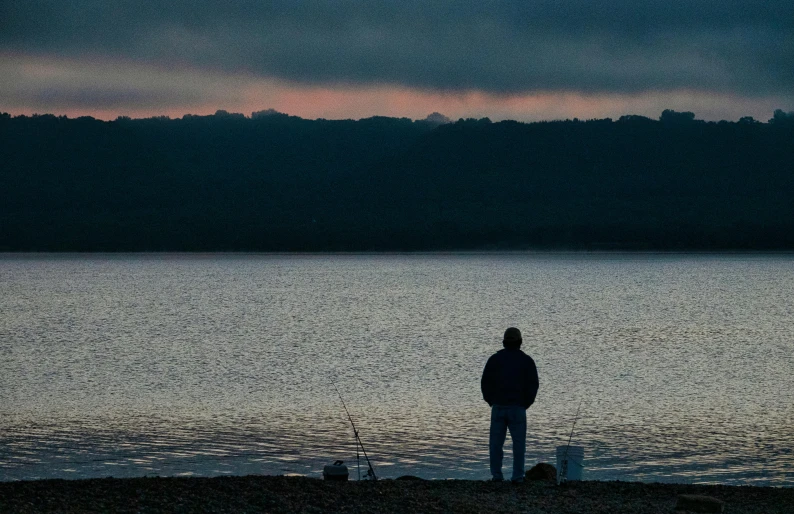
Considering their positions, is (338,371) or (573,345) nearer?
(338,371)

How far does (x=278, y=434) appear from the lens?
19.6m

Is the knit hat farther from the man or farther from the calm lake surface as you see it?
the calm lake surface

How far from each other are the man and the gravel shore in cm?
59

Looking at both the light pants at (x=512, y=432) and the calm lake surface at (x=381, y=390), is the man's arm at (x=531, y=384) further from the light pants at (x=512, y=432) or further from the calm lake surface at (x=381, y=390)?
the calm lake surface at (x=381, y=390)

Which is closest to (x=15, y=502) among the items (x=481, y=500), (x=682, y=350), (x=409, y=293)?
(x=481, y=500)

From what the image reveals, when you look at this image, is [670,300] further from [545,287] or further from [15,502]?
[15,502]

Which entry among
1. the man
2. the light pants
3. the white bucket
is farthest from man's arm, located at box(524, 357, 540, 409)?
the white bucket

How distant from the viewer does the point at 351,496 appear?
11305 mm

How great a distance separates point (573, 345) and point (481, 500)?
33.4 meters

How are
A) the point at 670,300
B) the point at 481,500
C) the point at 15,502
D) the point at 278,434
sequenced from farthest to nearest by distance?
the point at 670,300 < the point at 278,434 < the point at 481,500 < the point at 15,502

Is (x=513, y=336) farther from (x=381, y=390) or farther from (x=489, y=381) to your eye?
(x=381, y=390)

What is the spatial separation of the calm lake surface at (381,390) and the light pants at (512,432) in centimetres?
328

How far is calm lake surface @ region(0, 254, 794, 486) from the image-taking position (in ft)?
56.0

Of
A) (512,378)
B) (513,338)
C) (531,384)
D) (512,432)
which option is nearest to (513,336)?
(513,338)
